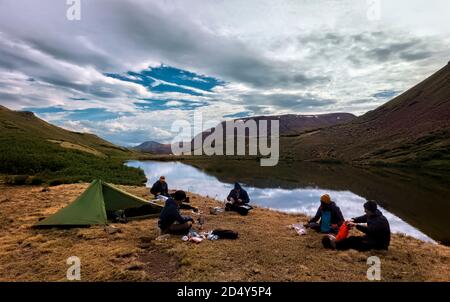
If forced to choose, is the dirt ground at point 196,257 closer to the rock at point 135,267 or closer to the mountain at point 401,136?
the rock at point 135,267

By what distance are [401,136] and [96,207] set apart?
14862cm

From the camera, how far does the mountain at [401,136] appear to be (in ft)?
354

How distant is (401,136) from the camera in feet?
454

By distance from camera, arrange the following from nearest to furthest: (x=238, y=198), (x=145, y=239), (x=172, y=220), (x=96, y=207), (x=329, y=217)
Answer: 1. (x=145, y=239)
2. (x=172, y=220)
3. (x=329, y=217)
4. (x=96, y=207)
5. (x=238, y=198)

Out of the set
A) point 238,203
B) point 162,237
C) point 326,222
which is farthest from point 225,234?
point 238,203

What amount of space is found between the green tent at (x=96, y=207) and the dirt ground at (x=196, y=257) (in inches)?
28.1

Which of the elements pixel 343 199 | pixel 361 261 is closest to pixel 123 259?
pixel 361 261

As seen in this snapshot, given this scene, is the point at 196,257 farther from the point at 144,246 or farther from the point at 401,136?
the point at 401,136

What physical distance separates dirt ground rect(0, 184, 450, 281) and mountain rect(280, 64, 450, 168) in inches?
3785

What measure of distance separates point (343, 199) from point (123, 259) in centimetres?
3061

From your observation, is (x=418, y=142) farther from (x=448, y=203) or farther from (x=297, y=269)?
(x=297, y=269)

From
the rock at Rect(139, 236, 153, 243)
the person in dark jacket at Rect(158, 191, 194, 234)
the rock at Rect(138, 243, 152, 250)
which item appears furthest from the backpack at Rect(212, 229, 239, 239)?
the rock at Rect(138, 243, 152, 250)

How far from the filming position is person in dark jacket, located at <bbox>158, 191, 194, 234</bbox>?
47.4ft
